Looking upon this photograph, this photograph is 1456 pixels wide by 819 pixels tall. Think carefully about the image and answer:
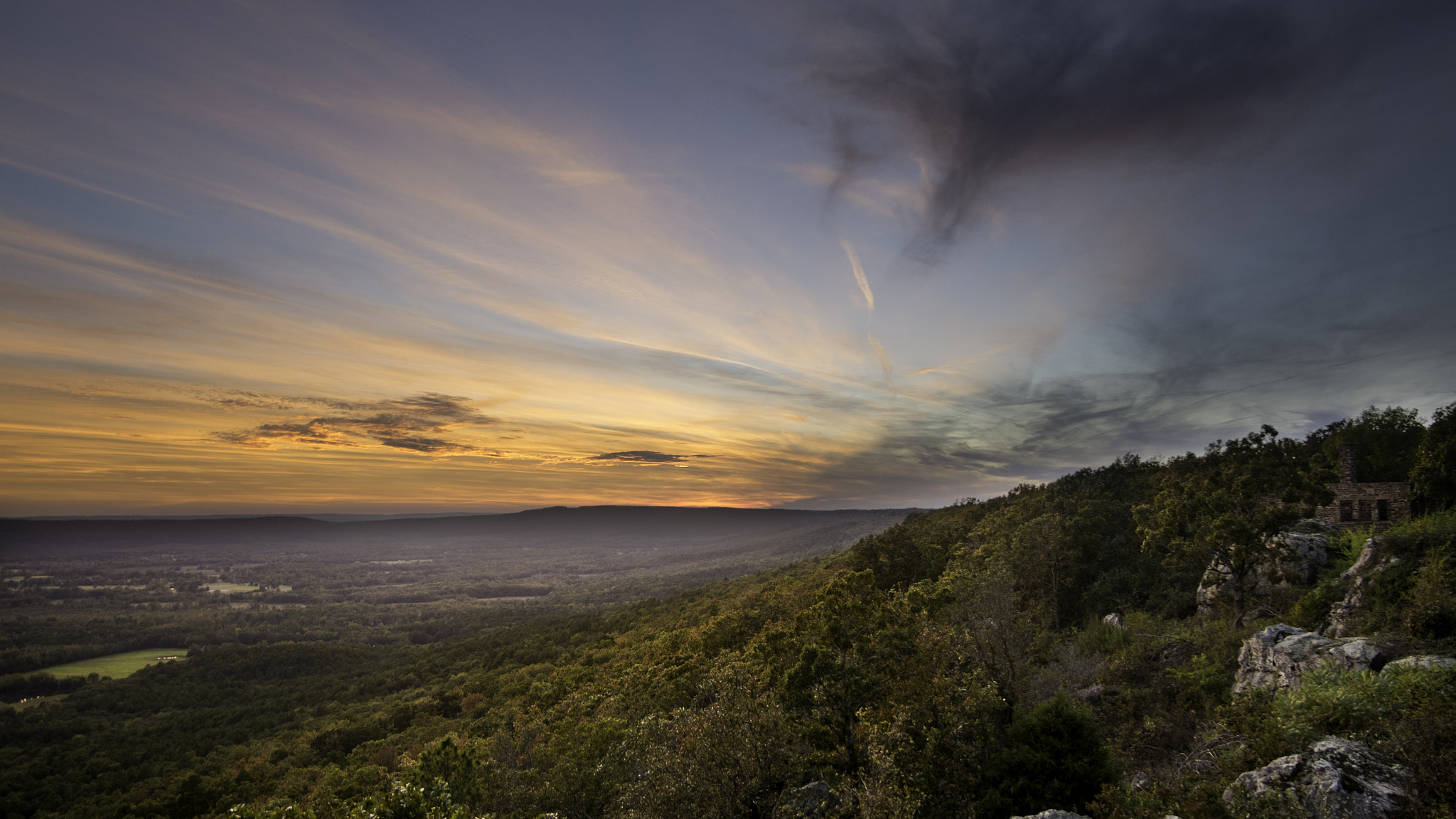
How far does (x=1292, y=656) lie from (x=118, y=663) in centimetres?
28767

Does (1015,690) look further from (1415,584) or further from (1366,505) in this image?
(1366,505)

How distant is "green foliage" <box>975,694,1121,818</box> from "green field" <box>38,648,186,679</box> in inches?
9709

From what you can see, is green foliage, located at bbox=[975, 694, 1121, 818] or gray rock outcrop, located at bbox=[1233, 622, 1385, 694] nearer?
gray rock outcrop, located at bbox=[1233, 622, 1385, 694]

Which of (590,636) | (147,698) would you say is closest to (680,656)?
(590,636)

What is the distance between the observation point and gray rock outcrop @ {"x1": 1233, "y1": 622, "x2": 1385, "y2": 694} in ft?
52.6

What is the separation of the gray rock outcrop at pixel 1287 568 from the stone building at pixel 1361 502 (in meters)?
5.13

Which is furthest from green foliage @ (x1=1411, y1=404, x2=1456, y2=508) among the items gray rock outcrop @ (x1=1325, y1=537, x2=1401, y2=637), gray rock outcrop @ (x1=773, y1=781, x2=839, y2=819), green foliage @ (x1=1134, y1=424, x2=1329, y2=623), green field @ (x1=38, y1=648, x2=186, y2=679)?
green field @ (x1=38, y1=648, x2=186, y2=679)

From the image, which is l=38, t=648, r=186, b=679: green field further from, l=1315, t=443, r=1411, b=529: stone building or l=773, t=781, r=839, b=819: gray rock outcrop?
l=1315, t=443, r=1411, b=529: stone building

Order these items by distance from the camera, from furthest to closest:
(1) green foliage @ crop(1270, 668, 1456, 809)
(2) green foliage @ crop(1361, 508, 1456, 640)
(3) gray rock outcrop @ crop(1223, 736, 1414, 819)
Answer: (2) green foliage @ crop(1361, 508, 1456, 640) → (3) gray rock outcrop @ crop(1223, 736, 1414, 819) → (1) green foliage @ crop(1270, 668, 1456, 809)

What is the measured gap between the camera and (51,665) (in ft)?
582

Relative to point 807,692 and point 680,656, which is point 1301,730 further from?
point 680,656

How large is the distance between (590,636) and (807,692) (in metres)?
97.0

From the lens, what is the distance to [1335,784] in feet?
37.2

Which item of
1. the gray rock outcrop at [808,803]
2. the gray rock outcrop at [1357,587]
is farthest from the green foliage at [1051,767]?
the gray rock outcrop at [1357,587]
